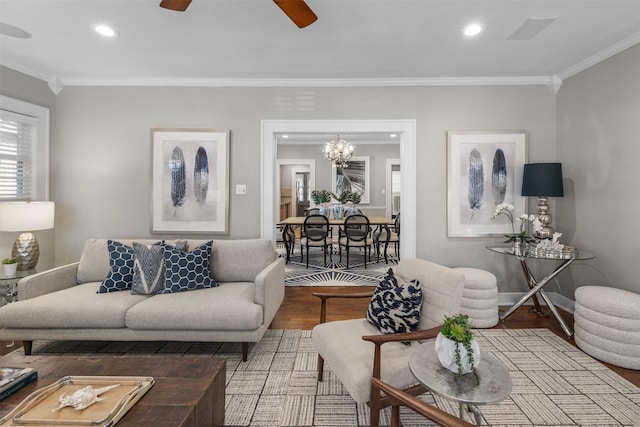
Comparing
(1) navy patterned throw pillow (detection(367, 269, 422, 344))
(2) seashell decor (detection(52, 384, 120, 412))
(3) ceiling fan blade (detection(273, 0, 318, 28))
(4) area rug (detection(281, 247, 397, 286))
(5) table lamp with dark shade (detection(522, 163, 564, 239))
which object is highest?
(3) ceiling fan blade (detection(273, 0, 318, 28))

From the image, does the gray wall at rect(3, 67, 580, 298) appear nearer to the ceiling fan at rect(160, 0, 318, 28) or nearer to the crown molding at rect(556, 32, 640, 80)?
the crown molding at rect(556, 32, 640, 80)

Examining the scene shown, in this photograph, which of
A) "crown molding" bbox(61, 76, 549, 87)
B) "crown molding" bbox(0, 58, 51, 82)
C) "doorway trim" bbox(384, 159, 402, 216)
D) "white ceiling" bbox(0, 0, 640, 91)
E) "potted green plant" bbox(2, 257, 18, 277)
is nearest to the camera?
"white ceiling" bbox(0, 0, 640, 91)

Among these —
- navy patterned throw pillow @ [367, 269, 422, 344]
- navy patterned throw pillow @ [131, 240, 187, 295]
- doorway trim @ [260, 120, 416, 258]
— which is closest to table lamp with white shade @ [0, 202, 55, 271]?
navy patterned throw pillow @ [131, 240, 187, 295]

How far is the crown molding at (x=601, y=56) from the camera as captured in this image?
2701 millimetres

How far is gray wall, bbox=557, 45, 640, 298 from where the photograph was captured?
2.76 metres

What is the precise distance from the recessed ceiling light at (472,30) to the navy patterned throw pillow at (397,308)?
2.10m

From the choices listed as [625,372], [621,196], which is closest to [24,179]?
[625,372]

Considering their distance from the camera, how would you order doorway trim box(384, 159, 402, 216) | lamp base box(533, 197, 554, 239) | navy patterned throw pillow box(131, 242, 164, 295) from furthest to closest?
doorway trim box(384, 159, 402, 216) → lamp base box(533, 197, 554, 239) → navy patterned throw pillow box(131, 242, 164, 295)

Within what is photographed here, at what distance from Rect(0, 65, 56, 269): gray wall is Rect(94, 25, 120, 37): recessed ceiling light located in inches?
55.2

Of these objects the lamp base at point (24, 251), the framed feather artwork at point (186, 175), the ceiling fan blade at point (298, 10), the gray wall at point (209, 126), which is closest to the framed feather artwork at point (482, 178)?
the gray wall at point (209, 126)

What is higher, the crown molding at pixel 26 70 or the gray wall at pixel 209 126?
the crown molding at pixel 26 70

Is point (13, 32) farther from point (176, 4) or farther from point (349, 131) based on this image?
point (349, 131)

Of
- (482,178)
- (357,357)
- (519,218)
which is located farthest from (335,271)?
(357,357)

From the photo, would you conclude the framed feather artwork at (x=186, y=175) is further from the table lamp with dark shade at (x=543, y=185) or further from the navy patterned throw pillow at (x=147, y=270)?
the table lamp with dark shade at (x=543, y=185)
